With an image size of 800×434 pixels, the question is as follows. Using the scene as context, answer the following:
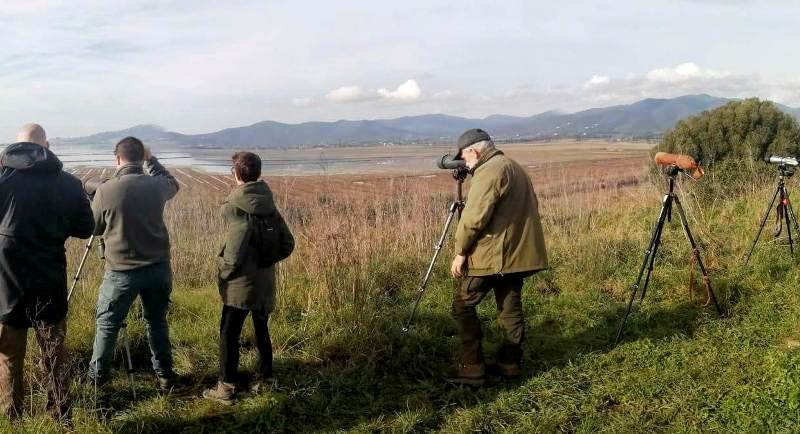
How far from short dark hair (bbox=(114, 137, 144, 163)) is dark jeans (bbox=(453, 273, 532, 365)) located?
253 centimetres

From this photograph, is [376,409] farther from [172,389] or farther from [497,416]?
[172,389]

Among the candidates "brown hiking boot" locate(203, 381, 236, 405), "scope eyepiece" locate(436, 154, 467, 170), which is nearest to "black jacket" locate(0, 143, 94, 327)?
"brown hiking boot" locate(203, 381, 236, 405)

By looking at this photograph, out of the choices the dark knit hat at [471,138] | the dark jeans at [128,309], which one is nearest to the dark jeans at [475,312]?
the dark knit hat at [471,138]

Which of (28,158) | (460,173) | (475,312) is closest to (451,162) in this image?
(460,173)

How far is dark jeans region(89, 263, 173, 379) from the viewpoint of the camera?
386 centimetres

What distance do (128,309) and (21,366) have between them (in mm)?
728

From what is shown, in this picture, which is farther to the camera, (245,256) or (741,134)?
(741,134)

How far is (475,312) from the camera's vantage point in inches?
164

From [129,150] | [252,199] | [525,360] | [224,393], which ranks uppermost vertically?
[129,150]

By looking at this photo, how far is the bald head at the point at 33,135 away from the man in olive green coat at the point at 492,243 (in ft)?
9.00

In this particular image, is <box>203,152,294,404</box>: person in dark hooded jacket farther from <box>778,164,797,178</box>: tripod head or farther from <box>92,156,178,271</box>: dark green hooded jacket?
<box>778,164,797,178</box>: tripod head

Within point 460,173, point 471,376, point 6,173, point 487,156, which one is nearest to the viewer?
point 6,173

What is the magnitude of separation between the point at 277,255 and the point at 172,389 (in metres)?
1.35

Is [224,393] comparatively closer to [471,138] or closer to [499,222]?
[499,222]
